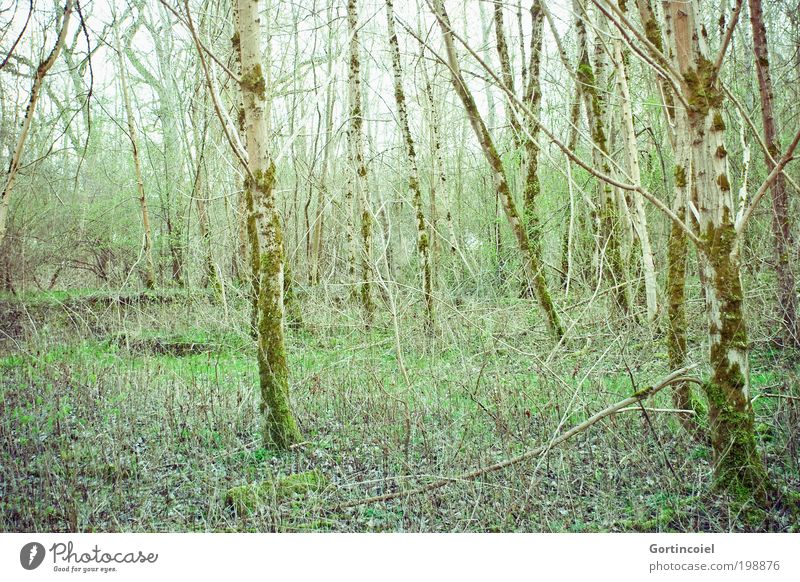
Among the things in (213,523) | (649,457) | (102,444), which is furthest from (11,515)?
(649,457)

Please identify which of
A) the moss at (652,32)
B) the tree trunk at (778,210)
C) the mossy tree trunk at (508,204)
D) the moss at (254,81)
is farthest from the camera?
the mossy tree trunk at (508,204)

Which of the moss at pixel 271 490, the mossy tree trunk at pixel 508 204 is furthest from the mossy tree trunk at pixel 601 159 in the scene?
the moss at pixel 271 490

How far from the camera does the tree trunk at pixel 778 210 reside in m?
2.92

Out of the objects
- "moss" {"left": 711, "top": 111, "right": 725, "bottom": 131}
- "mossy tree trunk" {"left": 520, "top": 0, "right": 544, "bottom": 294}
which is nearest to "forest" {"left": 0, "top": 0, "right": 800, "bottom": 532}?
"moss" {"left": 711, "top": 111, "right": 725, "bottom": 131}

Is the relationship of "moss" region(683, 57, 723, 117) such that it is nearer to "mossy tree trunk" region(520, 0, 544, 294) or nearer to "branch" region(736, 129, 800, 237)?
"branch" region(736, 129, 800, 237)

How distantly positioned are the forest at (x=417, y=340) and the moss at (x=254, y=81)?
0.01 m

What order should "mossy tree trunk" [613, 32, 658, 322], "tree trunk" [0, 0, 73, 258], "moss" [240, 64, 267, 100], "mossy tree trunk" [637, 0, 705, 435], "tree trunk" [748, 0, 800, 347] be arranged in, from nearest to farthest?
"tree trunk" [0, 0, 73, 258] < "mossy tree trunk" [637, 0, 705, 435] < "moss" [240, 64, 267, 100] < "tree trunk" [748, 0, 800, 347] < "mossy tree trunk" [613, 32, 658, 322]

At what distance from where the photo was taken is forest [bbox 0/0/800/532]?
78.0 inches

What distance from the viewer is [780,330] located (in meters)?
2.97

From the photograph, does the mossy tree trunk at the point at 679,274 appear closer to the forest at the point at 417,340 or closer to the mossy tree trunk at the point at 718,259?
the forest at the point at 417,340

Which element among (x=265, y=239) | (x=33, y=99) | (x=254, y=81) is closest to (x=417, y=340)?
(x=265, y=239)

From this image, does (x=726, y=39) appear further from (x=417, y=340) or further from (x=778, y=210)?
(x=417, y=340)

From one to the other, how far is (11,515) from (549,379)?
2.55 metres

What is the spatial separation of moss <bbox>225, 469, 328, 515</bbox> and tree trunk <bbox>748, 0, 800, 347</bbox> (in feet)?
7.79
